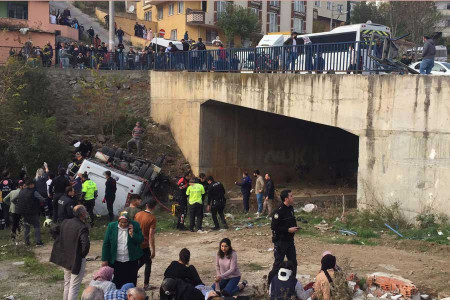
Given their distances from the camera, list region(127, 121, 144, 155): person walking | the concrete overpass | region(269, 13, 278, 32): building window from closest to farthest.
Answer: the concrete overpass → region(127, 121, 144, 155): person walking → region(269, 13, 278, 32): building window

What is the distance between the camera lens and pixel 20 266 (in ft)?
35.5

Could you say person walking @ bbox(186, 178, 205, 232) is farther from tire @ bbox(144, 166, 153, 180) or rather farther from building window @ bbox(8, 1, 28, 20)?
building window @ bbox(8, 1, 28, 20)

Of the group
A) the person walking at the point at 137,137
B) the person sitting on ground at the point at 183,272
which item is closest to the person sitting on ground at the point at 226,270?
the person sitting on ground at the point at 183,272

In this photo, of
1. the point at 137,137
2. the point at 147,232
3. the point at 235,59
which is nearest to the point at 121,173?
the point at 137,137

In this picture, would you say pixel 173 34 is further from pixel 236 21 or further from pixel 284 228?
pixel 284 228

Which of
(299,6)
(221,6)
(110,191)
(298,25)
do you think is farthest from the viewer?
(298,25)

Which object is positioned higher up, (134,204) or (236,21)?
(236,21)

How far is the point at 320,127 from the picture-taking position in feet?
75.0

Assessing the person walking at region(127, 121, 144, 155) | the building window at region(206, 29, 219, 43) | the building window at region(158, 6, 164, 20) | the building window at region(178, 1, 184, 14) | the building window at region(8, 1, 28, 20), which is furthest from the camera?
the building window at region(158, 6, 164, 20)

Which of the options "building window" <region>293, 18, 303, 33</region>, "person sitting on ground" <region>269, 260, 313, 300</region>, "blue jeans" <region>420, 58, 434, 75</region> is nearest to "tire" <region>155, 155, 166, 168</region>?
"blue jeans" <region>420, 58, 434, 75</region>

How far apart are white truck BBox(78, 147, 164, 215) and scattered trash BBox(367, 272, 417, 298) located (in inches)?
363

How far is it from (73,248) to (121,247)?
647mm

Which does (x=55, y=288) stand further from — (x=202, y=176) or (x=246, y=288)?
(x=202, y=176)

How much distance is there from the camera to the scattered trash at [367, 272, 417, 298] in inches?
324
